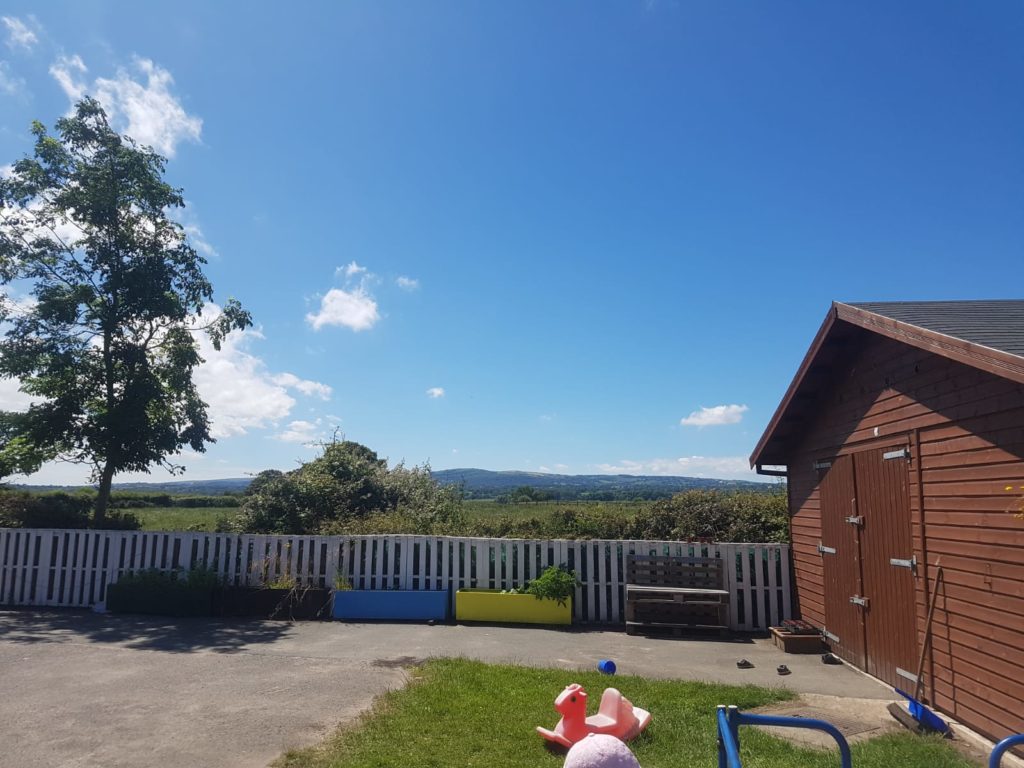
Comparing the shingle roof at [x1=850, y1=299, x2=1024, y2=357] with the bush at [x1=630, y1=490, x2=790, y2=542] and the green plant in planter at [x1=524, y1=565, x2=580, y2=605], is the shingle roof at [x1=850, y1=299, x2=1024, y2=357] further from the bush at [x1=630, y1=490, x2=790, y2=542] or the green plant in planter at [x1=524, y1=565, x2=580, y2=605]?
the green plant in planter at [x1=524, y1=565, x2=580, y2=605]

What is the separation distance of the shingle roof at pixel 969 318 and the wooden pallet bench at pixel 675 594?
5.08 m

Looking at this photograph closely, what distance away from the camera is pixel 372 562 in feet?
38.6

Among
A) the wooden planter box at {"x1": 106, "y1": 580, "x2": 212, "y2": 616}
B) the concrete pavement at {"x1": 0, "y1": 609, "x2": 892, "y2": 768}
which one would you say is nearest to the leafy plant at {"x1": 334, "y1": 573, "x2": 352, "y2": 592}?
the concrete pavement at {"x1": 0, "y1": 609, "x2": 892, "y2": 768}

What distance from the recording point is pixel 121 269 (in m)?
14.3

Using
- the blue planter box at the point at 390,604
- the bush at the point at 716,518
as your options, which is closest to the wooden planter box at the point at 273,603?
the blue planter box at the point at 390,604

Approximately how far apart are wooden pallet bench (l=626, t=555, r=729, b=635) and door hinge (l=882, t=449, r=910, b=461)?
12.2 feet

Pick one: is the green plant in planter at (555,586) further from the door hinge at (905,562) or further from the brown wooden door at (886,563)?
the door hinge at (905,562)

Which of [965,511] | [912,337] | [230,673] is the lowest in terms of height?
[230,673]

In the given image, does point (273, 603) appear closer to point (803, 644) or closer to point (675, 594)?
point (675, 594)

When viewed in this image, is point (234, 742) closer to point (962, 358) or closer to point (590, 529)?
point (962, 358)

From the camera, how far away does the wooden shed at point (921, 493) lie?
17.4 ft

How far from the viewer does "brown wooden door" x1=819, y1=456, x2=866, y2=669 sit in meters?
8.14

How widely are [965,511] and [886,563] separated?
1.69 meters

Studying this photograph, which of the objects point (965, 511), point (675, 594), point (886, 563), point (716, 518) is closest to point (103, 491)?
point (675, 594)
